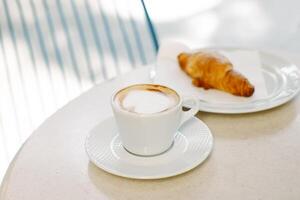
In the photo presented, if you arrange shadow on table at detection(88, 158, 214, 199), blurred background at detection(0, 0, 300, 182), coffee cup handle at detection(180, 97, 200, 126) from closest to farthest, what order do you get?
shadow on table at detection(88, 158, 214, 199), coffee cup handle at detection(180, 97, 200, 126), blurred background at detection(0, 0, 300, 182)

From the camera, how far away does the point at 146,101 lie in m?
0.70

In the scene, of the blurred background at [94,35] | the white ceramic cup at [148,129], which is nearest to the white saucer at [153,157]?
the white ceramic cup at [148,129]

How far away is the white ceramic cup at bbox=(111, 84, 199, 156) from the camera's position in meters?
0.66

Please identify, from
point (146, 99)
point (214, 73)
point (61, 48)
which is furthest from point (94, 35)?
point (146, 99)

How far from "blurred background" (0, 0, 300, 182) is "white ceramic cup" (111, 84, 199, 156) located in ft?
3.95

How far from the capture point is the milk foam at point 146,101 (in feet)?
2.22

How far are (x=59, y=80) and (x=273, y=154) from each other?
1384 millimetres

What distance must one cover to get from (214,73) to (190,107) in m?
0.11

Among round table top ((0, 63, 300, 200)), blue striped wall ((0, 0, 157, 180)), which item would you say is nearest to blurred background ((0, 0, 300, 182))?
blue striped wall ((0, 0, 157, 180))

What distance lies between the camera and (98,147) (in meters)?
0.72

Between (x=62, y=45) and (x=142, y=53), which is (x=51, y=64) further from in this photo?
(x=142, y=53)

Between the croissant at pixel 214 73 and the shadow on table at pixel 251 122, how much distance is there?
0.05 metres

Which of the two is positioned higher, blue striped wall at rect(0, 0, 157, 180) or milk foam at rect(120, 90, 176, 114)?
milk foam at rect(120, 90, 176, 114)

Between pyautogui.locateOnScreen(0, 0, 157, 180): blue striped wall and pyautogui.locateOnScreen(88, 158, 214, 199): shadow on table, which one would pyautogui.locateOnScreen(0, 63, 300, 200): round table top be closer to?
pyautogui.locateOnScreen(88, 158, 214, 199): shadow on table
